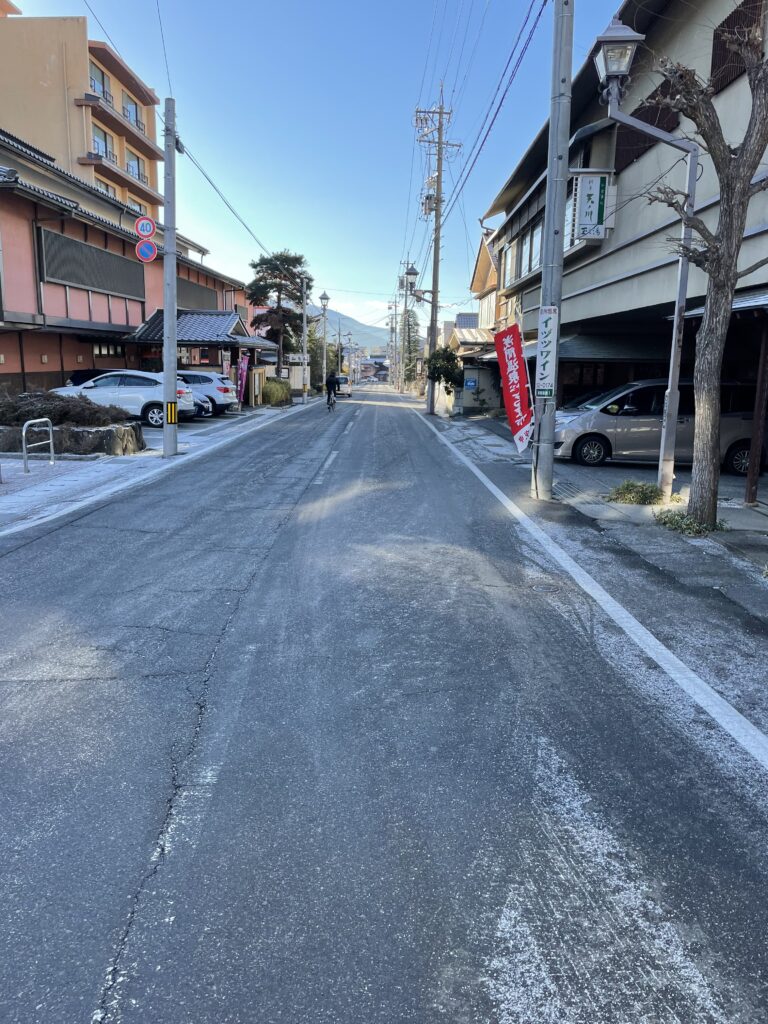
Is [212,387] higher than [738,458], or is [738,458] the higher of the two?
[212,387]

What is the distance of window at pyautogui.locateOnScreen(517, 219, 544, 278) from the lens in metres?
22.8

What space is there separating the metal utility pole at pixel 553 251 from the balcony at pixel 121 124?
29.4 metres

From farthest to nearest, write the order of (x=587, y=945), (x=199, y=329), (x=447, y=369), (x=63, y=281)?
(x=447, y=369) < (x=199, y=329) < (x=63, y=281) < (x=587, y=945)

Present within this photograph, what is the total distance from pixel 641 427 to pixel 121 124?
1305 inches

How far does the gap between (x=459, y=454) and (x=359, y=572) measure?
1038 centimetres

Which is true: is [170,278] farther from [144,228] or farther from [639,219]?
[639,219]

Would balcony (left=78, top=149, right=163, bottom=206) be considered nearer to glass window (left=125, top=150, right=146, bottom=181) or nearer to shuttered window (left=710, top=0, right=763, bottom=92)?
glass window (left=125, top=150, right=146, bottom=181)

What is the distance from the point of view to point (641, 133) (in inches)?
574

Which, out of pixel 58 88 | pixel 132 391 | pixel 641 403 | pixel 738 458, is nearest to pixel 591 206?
pixel 641 403

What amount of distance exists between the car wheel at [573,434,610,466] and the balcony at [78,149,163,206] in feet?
96.2

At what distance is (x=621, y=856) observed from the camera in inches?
114

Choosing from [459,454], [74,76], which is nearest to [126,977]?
[459,454]

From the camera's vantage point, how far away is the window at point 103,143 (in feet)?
112

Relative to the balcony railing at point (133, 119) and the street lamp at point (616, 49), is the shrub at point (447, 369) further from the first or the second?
the street lamp at point (616, 49)
